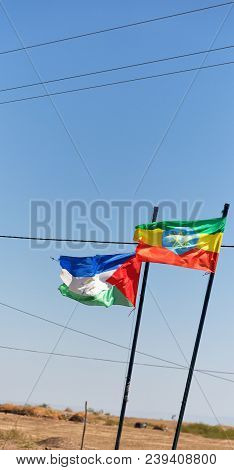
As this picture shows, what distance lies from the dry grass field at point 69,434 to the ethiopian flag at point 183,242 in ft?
39.9

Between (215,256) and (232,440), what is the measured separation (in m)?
21.9

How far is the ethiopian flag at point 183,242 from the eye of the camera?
69.2 ft

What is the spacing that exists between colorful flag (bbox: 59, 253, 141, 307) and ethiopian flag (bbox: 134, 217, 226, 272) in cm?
69

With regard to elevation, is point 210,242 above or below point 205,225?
below

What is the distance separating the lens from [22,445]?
28609 mm

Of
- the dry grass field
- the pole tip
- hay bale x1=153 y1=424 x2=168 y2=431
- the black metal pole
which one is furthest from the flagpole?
hay bale x1=153 y1=424 x2=168 y2=431

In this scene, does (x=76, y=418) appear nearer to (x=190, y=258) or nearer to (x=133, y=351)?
(x=133, y=351)

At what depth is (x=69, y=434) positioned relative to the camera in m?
36.1

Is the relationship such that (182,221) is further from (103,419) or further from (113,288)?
(103,419)

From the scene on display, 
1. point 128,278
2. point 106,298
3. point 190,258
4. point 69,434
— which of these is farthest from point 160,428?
point 190,258

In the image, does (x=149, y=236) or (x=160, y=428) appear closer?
(x=149, y=236)

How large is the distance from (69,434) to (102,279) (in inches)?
686

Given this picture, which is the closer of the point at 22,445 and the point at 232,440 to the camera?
the point at 22,445
